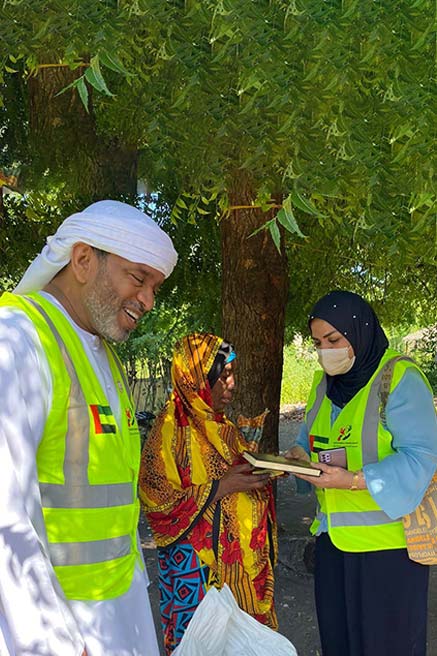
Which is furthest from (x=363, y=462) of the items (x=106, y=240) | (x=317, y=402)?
(x=106, y=240)

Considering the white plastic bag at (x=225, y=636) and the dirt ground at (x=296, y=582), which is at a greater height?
the white plastic bag at (x=225, y=636)

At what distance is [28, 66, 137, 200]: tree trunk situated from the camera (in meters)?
4.84

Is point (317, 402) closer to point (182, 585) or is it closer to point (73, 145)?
point (182, 585)

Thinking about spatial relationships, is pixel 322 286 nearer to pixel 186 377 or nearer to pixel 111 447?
pixel 186 377

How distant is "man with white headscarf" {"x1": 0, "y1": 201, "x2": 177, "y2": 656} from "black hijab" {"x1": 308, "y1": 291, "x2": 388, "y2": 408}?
1.09 m

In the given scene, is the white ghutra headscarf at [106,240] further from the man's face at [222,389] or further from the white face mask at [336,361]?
the man's face at [222,389]

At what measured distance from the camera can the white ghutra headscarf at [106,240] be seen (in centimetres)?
199

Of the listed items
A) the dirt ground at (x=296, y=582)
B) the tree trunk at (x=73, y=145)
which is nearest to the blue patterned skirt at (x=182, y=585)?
the dirt ground at (x=296, y=582)

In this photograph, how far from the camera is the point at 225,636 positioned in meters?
2.27

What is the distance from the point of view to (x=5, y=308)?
1.77m

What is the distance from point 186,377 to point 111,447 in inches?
53.6

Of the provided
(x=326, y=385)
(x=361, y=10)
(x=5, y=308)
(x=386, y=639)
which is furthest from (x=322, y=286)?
(x=5, y=308)

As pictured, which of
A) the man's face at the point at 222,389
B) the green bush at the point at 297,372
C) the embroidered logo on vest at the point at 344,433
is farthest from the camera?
the green bush at the point at 297,372

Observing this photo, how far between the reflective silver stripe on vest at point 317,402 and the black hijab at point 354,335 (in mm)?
95
